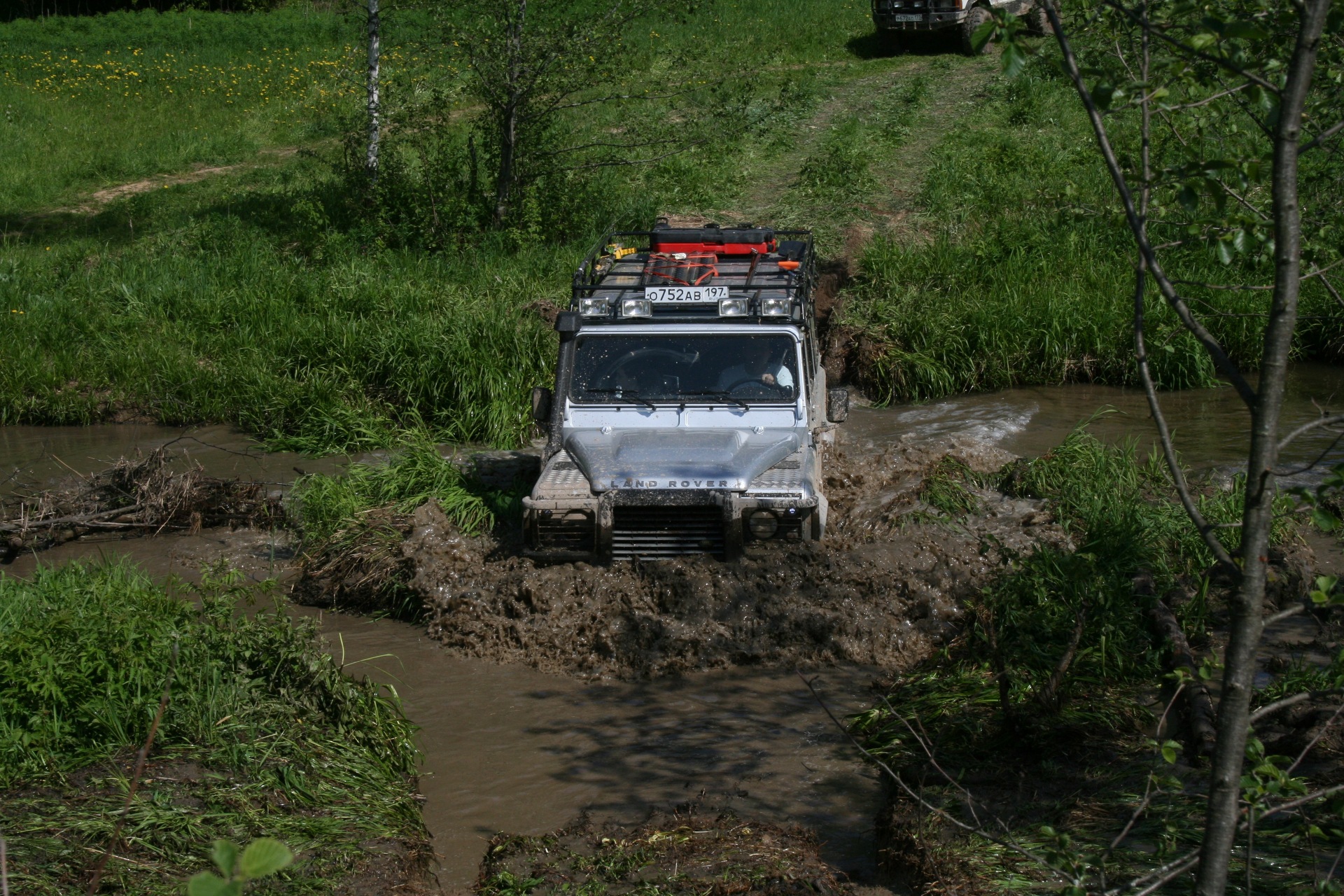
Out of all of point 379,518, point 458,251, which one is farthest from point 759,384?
point 458,251

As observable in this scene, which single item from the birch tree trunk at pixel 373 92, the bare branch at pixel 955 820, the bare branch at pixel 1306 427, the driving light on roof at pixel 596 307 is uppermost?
the birch tree trunk at pixel 373 92

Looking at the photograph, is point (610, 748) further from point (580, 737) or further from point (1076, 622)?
point (1076, 622)

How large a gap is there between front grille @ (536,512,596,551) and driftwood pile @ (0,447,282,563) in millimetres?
3254

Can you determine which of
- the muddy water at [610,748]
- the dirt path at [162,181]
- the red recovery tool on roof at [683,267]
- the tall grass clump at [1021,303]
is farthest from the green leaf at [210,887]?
the dirt path at [162,181]

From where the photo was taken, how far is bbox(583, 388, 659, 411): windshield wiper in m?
7.23

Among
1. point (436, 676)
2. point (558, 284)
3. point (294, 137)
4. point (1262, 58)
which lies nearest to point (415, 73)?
point (558, 284)

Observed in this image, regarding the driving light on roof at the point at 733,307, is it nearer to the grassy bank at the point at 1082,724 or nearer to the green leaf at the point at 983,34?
the grassy bank at the point at 1082,724

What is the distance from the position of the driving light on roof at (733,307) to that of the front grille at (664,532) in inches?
55.5

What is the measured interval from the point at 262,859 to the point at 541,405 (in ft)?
19.0

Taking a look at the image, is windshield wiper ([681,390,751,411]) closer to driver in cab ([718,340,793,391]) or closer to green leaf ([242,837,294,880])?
driver in cab ([718,340,793,391])

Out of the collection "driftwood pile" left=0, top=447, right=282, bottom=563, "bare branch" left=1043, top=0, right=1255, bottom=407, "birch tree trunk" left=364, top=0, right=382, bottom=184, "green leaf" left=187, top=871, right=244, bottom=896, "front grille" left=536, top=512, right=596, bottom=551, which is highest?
"birch tree trunk" left=364, top=0, right=382, bottom=184

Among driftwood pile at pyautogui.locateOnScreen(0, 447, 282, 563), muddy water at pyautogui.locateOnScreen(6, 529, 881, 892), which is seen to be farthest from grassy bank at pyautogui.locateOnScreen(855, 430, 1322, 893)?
driftwood pile at pyautogui.locateOnScreen(0, 447, 282, 563)

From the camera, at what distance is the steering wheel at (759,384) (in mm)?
7195

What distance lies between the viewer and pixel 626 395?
7266 mm
